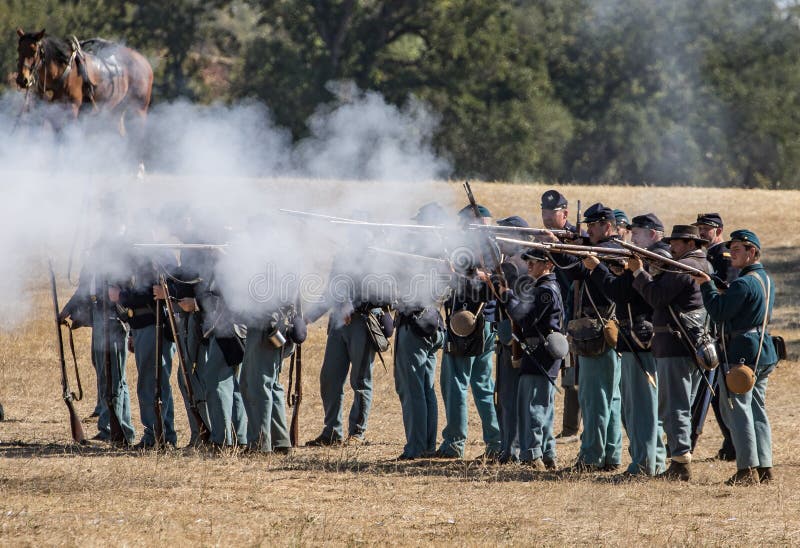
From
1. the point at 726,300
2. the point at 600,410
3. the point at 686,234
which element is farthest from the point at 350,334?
the point at 726,300

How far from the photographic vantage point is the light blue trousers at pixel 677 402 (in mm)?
9719

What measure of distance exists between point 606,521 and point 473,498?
3.67ft

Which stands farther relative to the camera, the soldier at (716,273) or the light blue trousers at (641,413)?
the soldier at (716,273)

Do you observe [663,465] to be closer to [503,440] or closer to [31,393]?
[503,440]

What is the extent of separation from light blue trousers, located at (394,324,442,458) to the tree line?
2437 centimetres

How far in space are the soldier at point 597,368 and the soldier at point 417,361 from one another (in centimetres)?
142

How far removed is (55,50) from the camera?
35.1ft

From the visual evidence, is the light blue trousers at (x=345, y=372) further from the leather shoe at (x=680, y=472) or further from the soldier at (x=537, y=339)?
the leather shoe at (x=680, y=472)

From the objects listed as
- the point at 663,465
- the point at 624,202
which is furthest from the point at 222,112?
the point at 624,202

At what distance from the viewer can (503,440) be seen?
10.8m

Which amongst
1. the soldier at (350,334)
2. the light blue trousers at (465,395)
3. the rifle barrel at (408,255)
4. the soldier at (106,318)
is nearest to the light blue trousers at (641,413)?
the light blue trousers at (465,395)

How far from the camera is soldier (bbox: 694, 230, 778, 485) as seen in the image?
9.34m

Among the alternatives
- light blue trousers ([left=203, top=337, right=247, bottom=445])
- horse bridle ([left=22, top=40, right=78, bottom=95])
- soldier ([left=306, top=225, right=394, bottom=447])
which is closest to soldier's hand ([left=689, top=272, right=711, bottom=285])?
soldier ([left=306, top=225, right=394, bottom=447])

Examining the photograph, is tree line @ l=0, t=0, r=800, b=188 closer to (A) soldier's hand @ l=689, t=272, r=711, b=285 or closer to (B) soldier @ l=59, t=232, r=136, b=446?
(B) soldier @ l=59, t=232, r=136, b=446
